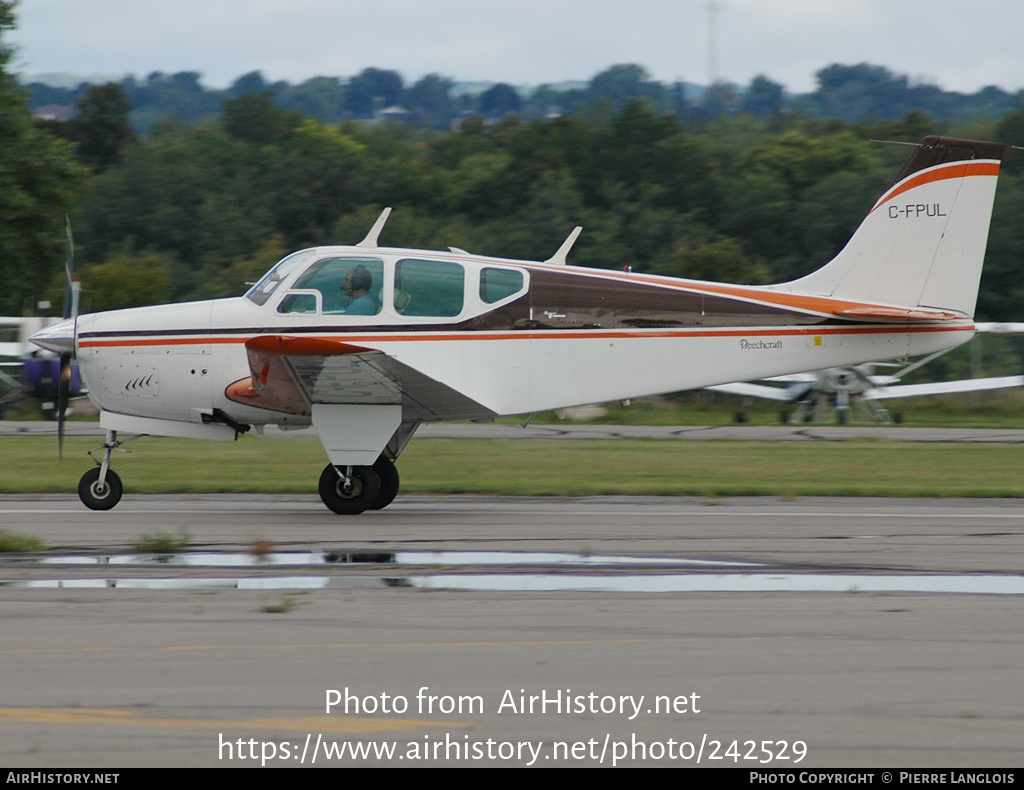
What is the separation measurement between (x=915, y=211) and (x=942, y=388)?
16327 mm

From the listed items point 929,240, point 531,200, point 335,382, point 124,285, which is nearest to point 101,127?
point 531,200

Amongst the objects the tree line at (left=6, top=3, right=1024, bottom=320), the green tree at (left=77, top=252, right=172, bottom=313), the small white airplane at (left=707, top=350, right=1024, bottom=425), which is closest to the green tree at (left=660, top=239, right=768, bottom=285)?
the tree line at (left=6, top=3, right=1024, bottom=320)

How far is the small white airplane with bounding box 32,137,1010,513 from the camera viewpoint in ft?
34.9

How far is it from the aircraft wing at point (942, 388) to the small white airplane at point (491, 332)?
50.1 feet

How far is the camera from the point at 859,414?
84.2 ft

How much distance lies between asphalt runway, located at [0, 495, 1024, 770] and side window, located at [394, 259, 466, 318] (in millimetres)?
2284

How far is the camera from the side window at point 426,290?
420 inches

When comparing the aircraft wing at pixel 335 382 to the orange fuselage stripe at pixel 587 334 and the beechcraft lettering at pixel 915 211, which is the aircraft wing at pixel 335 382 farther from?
the beechcraft lettering at pixel 915 211

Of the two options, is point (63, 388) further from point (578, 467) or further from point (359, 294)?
point (578, 467)

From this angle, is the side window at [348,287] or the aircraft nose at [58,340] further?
the aircraft nose at [58,340]

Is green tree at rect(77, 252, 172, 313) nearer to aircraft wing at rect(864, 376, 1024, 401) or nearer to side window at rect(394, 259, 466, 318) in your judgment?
aircraft wing at rect(864, 376, 1024, 401)

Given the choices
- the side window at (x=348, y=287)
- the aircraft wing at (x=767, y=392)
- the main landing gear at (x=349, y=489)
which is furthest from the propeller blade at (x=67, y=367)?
the aircraft wing at (x=767, y=392)

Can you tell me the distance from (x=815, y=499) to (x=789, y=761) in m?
8.17

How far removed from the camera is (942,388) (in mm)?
26344
